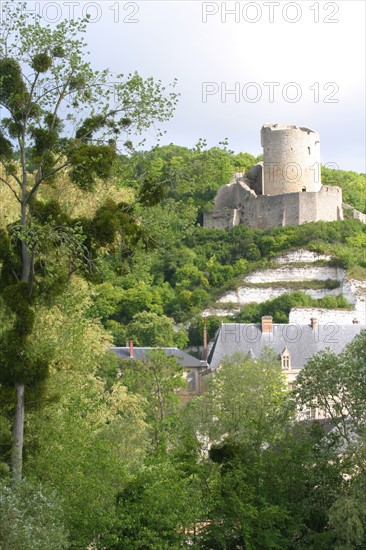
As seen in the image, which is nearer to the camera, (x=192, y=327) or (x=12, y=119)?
(x=12, y=119)

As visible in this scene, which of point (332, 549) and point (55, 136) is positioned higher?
point (55, 136)

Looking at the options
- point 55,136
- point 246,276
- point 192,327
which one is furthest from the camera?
point 246,276

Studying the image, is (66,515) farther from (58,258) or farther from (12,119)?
(12,119)

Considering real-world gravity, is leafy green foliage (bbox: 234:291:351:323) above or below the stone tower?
below

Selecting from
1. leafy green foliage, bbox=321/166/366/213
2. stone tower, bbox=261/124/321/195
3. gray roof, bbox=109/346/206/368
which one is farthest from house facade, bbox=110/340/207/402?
leafy green foliage, bbox=321/166/366/213

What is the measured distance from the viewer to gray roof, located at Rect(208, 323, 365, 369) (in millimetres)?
70625

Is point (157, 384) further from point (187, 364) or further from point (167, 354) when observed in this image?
point (187, 364)

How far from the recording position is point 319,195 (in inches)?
3792

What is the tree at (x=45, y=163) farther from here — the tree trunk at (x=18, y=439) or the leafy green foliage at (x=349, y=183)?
the leafy green foliage at (x=349, y=183)

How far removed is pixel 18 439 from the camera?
74.2 ft

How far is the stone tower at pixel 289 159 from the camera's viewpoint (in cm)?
9988

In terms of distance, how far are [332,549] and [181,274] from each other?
66.8m

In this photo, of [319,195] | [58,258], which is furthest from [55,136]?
[319,195]

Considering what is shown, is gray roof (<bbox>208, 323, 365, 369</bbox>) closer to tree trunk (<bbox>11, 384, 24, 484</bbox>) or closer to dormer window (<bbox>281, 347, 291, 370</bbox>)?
dormer window (<bbox>281, 347, 291, 370</bbox>)
